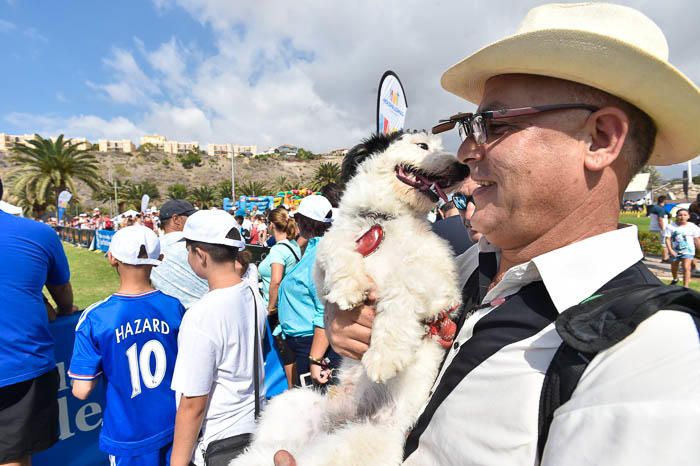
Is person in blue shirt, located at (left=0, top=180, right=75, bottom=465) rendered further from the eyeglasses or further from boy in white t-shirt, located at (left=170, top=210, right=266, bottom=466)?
the eyeglasses

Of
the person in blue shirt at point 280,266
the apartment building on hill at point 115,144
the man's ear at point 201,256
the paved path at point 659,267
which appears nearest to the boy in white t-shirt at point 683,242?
the paved path at point 659,267

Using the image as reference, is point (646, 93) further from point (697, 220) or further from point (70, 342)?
point (697, 220)

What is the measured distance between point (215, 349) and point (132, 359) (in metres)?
0.79

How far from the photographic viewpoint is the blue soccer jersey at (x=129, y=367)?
9.49 ft

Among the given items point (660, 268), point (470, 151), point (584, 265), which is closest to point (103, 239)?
point (470, 151)

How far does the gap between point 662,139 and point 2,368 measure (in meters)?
4.24

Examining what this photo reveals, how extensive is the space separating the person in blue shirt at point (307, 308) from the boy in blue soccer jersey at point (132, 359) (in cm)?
131

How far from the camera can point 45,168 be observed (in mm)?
33031

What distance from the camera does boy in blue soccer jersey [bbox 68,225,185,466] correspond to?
9.50ft

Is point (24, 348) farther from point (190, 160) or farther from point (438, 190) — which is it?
point (190, 160)

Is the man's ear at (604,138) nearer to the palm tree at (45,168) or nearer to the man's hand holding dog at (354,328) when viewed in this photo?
the man's hand holding dog at (354,328)

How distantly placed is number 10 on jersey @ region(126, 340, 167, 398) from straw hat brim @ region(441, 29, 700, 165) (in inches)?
120

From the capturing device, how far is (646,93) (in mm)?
1365

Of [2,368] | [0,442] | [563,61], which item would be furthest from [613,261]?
[0,442]
